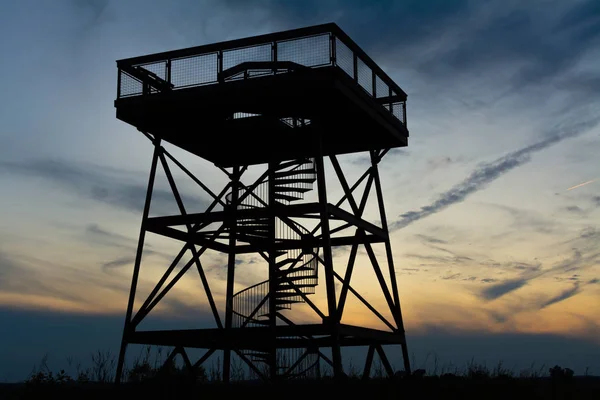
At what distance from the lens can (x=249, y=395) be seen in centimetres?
1750

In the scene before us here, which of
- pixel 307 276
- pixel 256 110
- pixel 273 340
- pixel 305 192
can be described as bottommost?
pixel 273 340

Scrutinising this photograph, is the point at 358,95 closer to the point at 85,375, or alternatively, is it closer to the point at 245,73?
the point at 245,73

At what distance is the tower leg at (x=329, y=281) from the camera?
2252 centimetres

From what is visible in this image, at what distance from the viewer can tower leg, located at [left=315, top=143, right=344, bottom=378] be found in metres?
22.5

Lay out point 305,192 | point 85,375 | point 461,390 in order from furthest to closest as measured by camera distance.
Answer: point 305,192
point 85,375
point 461,390

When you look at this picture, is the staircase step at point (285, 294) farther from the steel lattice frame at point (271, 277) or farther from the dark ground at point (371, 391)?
the dark ground at point (371, 391)

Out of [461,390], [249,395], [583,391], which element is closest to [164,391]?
[249,395]

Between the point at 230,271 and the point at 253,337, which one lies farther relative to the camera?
the point at 230,271

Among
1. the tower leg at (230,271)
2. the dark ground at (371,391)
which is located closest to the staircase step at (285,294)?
the tower leg at (230,271)

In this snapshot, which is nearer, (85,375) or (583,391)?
(583,391)

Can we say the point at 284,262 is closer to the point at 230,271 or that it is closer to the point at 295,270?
the point at 295,270

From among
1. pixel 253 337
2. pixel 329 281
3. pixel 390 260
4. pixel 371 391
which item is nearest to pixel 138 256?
pixel 253 337

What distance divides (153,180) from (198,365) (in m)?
6.37

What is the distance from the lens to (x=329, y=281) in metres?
22.8
